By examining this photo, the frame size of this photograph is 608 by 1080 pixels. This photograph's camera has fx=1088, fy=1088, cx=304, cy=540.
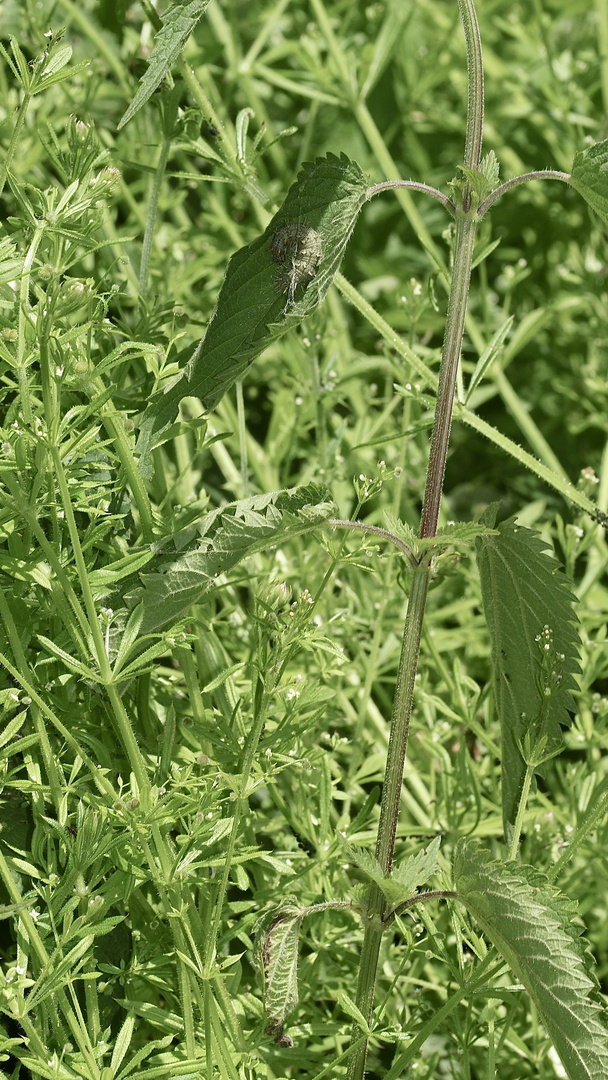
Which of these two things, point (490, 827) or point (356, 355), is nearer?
point (490, 827)

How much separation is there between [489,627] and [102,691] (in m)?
0.31

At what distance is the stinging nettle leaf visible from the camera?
67 cm

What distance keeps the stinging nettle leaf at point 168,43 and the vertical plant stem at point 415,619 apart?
218mm

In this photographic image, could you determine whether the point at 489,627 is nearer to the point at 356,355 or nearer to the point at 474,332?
the point at 474,332

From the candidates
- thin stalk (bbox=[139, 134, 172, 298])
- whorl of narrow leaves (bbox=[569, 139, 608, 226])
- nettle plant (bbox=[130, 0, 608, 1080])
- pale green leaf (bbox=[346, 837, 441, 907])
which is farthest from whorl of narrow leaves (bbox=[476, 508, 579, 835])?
thin stalk (bbox=[139, 134, 172, 298])

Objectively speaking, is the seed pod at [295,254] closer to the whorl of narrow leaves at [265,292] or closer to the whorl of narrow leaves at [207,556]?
the whorl of narrow leaves at [265,292]

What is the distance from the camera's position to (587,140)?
4.71 feet

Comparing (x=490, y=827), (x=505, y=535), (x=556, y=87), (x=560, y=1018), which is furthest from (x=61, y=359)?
(x=556, y=87)

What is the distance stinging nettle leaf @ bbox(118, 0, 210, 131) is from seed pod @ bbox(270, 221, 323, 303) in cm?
15

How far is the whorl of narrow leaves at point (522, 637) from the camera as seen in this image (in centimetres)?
87

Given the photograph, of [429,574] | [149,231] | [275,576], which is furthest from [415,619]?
[149,231]

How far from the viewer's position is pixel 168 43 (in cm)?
70

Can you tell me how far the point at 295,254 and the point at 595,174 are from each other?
0.23 metres

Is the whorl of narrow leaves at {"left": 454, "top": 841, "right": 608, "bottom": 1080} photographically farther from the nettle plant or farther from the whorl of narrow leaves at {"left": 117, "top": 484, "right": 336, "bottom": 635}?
the whorl of narrow leaves at {"left": 117, "top": 484, "right": 336, "bottom": 635}
